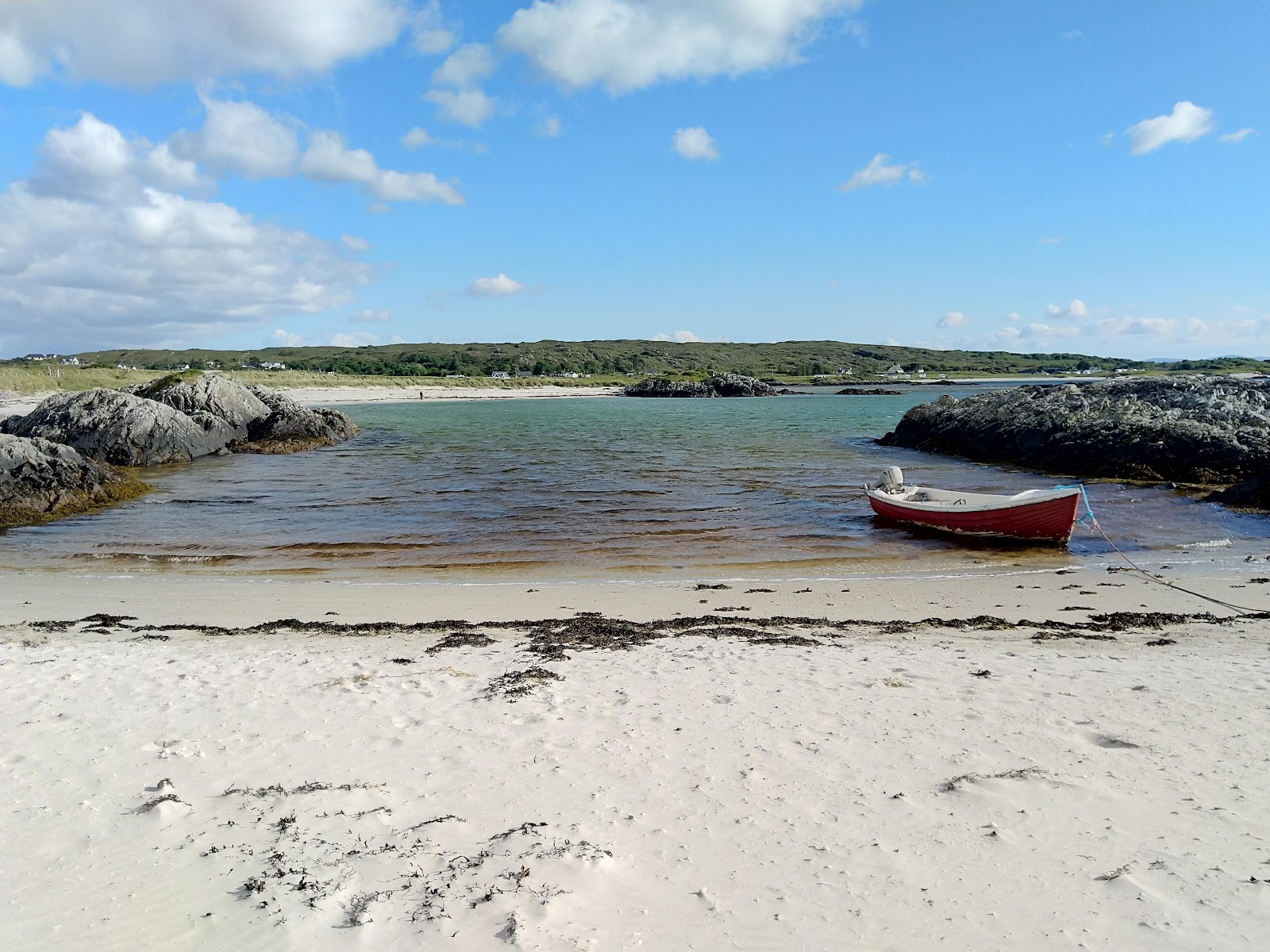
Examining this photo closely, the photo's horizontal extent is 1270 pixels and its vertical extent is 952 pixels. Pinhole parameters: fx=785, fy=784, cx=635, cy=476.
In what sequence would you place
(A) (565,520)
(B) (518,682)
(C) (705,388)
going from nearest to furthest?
1. (B) (518,682)
2. (A) (565,520)
3. (C) (705,388)

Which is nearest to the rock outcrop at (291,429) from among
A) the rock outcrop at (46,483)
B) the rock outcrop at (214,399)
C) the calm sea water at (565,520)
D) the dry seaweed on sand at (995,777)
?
the rock outcrop at (214,399)

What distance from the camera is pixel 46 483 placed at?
1930 cm

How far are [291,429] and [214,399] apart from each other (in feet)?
13.2

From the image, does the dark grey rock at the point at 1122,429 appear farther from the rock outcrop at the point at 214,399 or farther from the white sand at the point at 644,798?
the rock outcrop at the point at 214,399

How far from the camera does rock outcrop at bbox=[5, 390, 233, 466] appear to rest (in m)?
30.9

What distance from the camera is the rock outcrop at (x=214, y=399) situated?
37.7m

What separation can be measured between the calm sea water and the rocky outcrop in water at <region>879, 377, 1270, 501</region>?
176 cm

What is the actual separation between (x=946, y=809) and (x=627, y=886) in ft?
7.12

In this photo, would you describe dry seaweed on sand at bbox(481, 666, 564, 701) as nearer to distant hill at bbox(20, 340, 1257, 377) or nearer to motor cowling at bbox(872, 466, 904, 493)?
motor cowling at bbox(872, 466, 904, 493)

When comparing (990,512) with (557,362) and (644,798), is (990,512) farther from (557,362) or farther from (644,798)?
(557,362)

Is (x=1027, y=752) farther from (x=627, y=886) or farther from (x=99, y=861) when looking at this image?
(x=99, y=861)

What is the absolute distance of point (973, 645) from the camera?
912cm

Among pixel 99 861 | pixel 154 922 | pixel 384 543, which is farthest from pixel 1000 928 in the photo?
pixel 384 543

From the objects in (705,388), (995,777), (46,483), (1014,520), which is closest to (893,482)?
(1014,520)
